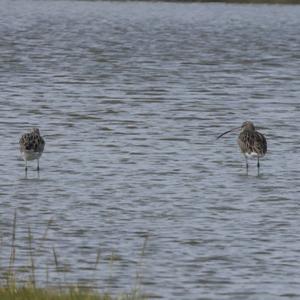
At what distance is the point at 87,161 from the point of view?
75.2ft

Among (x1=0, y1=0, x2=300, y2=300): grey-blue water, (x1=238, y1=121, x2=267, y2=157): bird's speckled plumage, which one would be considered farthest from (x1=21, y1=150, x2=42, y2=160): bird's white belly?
(x1=238, y1=121, x2=267, y2=157): bird's speckled plumage

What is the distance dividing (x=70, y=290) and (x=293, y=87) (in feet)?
89.7

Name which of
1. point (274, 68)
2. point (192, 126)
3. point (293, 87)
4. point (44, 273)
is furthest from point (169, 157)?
point (274, 68)

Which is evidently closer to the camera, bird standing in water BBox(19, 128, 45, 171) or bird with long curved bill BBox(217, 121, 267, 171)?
bird standing in water BBox(19, 128, 45, 171)

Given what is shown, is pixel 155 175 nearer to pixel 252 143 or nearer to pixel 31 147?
pixel 252 143

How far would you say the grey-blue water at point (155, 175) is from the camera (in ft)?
47.8

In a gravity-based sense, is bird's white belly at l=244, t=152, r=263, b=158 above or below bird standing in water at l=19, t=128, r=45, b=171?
below

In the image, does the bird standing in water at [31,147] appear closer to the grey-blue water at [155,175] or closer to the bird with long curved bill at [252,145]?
the grey-blue water at [155,175]

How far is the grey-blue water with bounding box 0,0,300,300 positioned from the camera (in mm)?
14578

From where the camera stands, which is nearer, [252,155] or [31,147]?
[31,147]

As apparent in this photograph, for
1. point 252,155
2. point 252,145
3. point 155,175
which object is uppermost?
point 252,145

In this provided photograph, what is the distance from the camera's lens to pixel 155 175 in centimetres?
2156

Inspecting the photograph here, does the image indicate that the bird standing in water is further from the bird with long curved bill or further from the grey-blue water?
the bird with long curved bill

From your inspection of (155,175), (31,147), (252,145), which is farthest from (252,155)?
(31,147)
